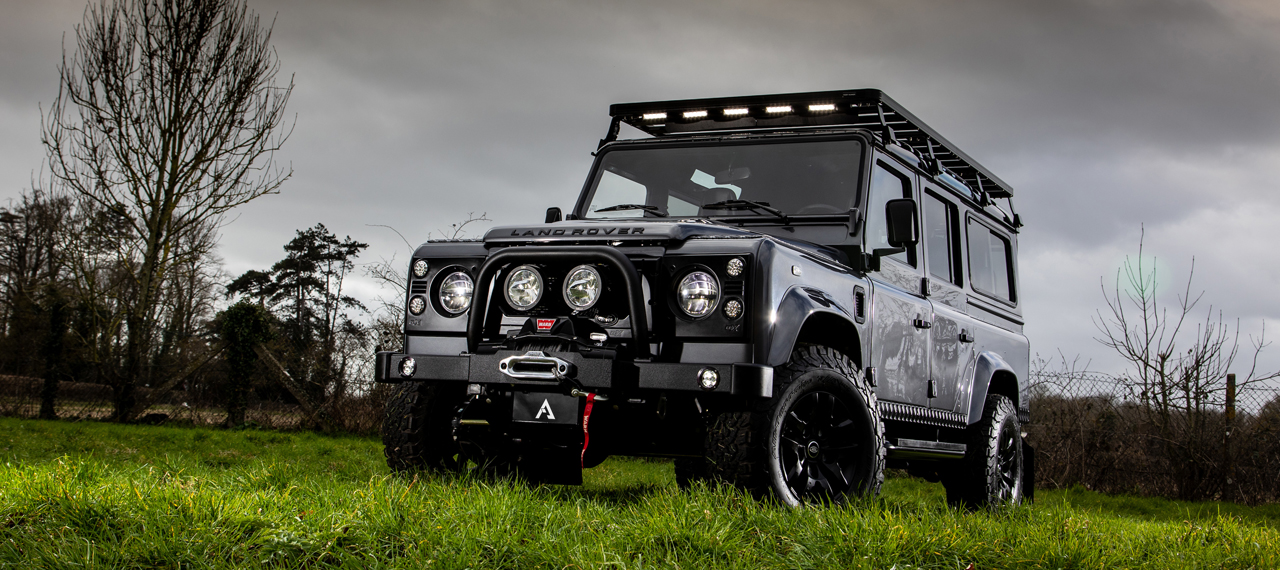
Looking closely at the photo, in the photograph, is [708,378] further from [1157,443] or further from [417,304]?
[1157,443]

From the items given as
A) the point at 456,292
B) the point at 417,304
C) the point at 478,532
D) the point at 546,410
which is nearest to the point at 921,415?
the point at 546,410

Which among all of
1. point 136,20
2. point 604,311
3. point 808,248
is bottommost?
point 604,311

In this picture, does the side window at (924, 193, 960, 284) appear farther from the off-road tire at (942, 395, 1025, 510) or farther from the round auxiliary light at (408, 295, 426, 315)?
the round auxiliary light at (408, 295, 426, 315)

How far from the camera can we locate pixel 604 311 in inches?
187

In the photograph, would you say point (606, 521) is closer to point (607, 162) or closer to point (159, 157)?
point (607, 162)

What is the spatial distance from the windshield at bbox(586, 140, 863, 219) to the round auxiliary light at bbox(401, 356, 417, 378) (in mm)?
1787

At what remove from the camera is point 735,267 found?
453 cm

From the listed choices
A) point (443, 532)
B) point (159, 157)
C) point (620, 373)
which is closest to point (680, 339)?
point (620, 373)

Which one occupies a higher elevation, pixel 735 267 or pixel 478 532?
pixel 735 267

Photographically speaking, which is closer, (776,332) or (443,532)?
(443,532)

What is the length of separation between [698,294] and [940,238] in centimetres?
329

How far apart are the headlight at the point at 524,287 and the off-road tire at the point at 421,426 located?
73 centimetres

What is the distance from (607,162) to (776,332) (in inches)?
101

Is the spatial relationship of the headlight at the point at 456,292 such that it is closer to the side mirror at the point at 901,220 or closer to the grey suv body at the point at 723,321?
the grey suv body at the point at 723,321
